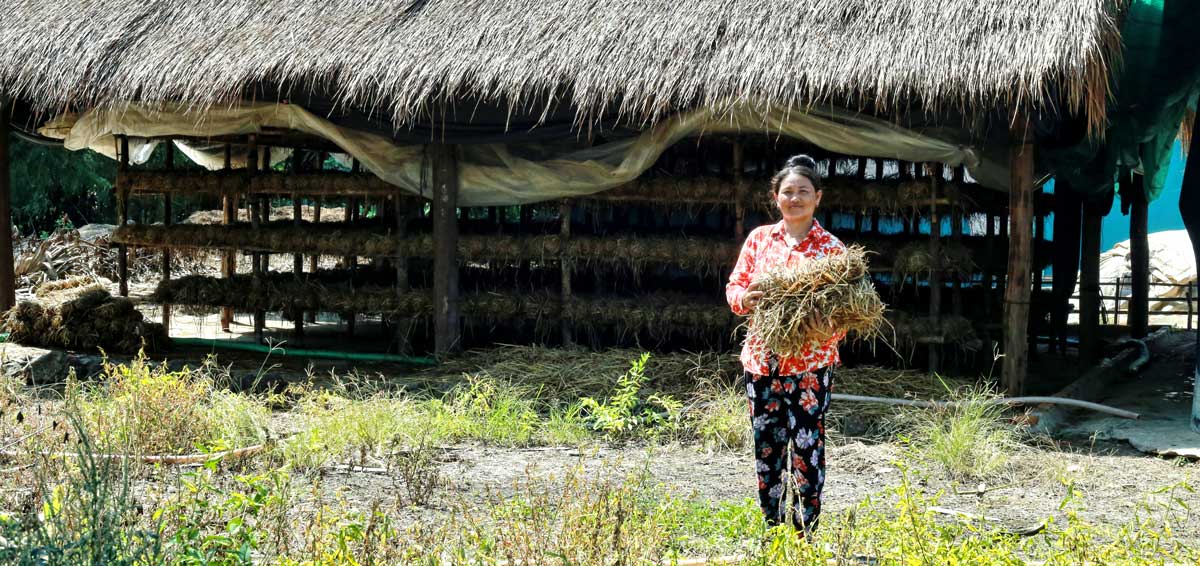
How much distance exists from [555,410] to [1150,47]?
14.8 ft

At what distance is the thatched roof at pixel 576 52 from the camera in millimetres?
6926

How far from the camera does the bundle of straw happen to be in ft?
13.2

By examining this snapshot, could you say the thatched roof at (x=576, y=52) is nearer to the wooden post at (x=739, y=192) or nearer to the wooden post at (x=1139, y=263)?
the wooden post at (x=739, y=192)

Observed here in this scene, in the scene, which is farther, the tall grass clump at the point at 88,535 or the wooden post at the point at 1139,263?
the wooden post at the point at 1139,263

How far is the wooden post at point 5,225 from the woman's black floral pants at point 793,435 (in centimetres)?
773

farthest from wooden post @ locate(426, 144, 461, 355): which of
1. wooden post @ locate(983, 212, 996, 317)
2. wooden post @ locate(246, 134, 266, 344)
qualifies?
wooden post @ locate(983, 212, 996, 317)

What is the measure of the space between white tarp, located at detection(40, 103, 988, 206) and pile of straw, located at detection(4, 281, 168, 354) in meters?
1.37

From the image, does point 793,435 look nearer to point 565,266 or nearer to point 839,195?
point 839,195

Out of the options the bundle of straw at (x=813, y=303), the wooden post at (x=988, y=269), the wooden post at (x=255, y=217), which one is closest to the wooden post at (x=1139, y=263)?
the wooden post at (x=988, y=269)

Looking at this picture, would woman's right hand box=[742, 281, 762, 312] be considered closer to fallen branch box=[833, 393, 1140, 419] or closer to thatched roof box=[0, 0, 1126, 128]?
fallen branch box=[833, 393, 1140, 419]

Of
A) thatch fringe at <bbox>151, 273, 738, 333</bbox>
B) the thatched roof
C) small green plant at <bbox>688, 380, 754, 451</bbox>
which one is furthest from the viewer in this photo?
thatch fringe at <bbox>151, 273, 738, 333</bbox>

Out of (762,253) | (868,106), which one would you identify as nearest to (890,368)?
(868,106)

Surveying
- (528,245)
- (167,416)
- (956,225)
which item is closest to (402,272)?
(528,245)

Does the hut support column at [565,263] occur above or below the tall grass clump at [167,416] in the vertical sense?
above
